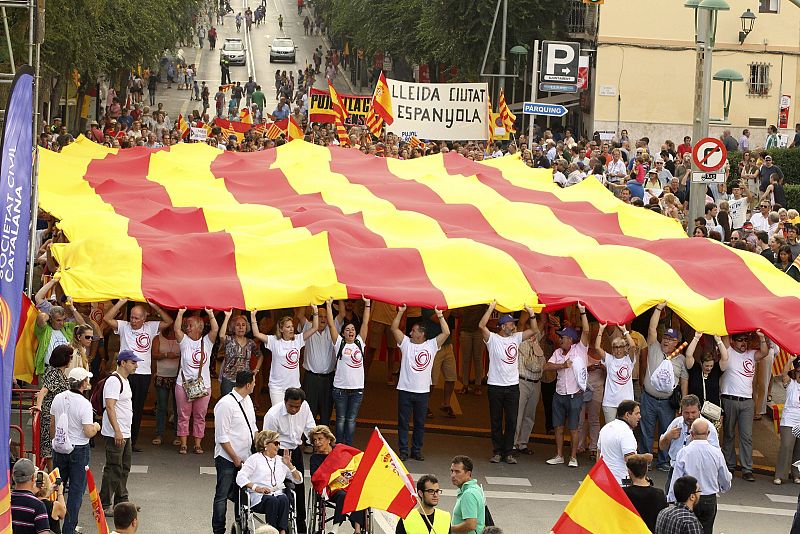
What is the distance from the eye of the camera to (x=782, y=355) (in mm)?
15031

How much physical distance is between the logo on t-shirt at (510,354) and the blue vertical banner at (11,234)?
6.88 meters

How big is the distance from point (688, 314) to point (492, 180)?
6.43 metres

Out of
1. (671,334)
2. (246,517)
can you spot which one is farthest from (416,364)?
(246,517)

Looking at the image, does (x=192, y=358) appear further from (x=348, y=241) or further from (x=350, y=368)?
(x=348, y=241)

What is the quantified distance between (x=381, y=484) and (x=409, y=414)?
427cm

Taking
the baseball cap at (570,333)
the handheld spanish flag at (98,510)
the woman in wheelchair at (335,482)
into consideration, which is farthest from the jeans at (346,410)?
the handheld spanish flag at (98,510)

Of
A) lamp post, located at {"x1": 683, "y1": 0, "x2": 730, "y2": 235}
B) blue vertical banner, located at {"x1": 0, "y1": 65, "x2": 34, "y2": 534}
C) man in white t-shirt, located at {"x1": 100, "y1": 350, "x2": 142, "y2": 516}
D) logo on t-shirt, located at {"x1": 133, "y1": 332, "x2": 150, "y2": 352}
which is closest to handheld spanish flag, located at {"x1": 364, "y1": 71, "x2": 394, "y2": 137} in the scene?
lamp post, located at {"x1": 683, "y1": 0, "x2": 730, "y2": 235}

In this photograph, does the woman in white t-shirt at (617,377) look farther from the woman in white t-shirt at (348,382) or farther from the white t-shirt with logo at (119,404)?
the white t-shirt with logo at (119,404)

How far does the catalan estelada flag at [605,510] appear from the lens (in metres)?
9.13

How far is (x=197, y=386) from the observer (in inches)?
544

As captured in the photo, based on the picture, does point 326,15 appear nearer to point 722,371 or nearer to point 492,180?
point 492,180

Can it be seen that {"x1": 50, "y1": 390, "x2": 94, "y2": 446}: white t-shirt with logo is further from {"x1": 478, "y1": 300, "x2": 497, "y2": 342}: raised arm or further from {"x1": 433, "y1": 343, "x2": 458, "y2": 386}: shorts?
{"x1": 433, "y1": 343, "x2": 458, "y2": 386}: shorts

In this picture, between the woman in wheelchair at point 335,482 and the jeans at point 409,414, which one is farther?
the jeans at point 409,414

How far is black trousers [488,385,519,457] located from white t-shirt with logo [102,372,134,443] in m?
3.83
